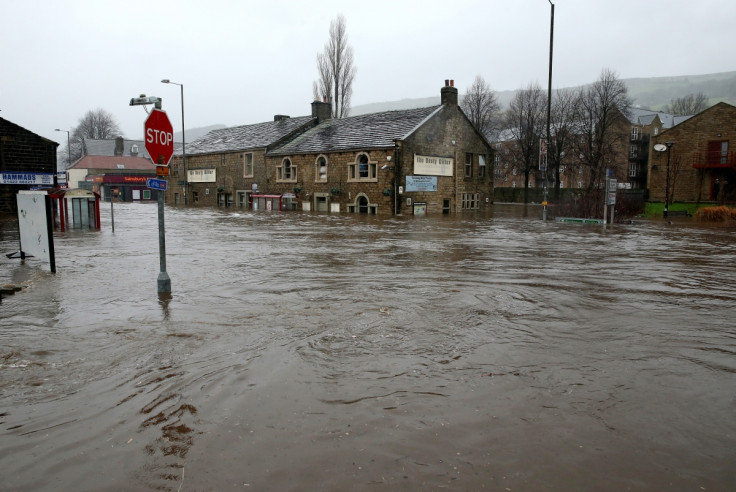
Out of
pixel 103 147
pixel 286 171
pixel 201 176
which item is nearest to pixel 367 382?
pixel 286 171

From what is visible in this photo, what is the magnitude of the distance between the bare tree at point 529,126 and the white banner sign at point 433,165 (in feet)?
73.9

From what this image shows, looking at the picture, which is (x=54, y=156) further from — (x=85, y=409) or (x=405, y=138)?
(x=85, y=409)

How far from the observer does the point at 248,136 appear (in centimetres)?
4625

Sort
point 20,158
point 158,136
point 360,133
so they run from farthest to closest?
point 360,133
point 20,158
point 158,136

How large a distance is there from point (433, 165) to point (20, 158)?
23975 millimetres

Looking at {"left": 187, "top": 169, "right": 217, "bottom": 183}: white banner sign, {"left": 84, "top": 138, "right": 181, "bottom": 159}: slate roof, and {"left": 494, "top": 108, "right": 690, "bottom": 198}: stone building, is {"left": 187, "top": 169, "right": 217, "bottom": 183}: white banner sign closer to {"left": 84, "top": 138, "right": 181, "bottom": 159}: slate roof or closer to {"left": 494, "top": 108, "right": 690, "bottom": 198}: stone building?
{"left": 84, "top": 138, "right": 181, "bottom": 159}: slate roof

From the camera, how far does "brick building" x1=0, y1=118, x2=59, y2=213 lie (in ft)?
87.4

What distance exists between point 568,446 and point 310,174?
34.6 m

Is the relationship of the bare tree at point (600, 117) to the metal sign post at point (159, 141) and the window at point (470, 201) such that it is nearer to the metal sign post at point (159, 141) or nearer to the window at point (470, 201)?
the window at point (470, 201)

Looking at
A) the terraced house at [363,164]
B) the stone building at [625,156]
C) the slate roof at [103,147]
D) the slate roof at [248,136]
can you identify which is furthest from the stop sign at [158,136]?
the slate roof at [103,147]

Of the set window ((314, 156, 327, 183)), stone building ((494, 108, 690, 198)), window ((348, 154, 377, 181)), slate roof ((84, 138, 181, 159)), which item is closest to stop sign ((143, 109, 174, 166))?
window ((348, 154, 377, 181))

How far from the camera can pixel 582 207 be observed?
2759cm

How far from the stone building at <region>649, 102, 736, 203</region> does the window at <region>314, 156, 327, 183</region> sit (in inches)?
1113

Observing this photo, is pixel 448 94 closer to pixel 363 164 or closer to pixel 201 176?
pixel 363 164
